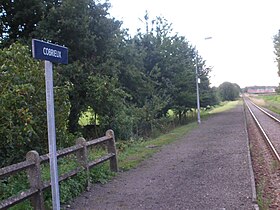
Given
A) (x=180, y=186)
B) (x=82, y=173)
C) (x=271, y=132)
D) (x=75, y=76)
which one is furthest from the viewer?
(x=271, y=132)

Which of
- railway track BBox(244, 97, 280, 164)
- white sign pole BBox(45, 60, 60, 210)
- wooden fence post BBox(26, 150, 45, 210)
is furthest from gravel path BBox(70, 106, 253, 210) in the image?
railway track BBox(244, 97, 280, 164)

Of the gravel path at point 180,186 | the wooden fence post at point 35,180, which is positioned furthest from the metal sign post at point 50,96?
the gravel path at point 180,186

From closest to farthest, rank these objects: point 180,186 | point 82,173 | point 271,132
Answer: point 82,173, point 180,186, point 271,132

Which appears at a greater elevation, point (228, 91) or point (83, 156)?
point (228, 91)

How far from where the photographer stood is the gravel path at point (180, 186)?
22.4ft

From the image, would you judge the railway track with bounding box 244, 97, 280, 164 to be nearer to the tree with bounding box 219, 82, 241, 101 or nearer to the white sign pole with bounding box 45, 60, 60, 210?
the white sign pole with bounding box 45, 60, 60, 210

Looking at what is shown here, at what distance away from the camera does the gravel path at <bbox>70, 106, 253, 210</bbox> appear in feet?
22.4

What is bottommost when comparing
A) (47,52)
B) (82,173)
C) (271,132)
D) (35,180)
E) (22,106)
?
(271,132)

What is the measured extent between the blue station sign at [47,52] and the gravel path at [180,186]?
10.1ft

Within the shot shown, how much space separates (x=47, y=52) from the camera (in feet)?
14.5

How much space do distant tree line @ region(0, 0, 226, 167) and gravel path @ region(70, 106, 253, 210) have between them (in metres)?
2.84

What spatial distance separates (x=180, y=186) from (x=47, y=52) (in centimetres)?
488

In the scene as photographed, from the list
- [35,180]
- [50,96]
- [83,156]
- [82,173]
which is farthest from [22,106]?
[50,96]

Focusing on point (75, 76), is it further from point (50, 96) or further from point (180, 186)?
point (50, 96)
